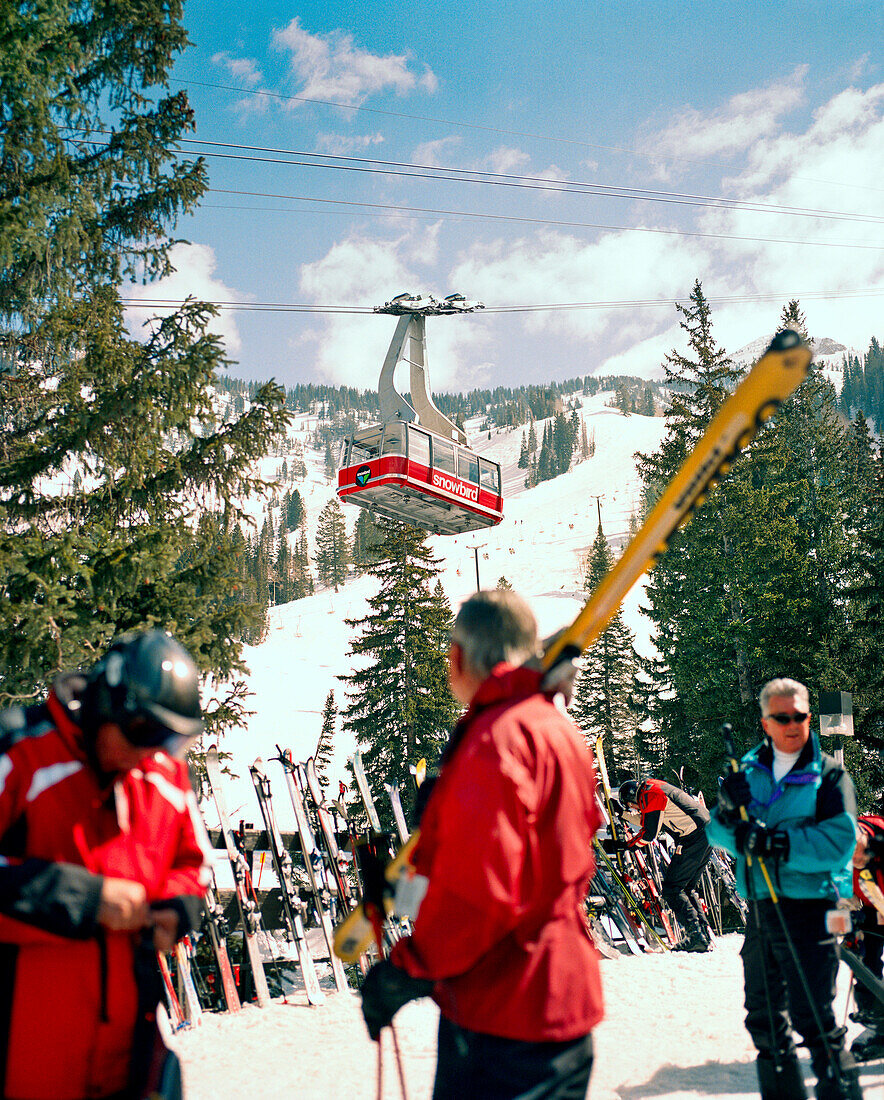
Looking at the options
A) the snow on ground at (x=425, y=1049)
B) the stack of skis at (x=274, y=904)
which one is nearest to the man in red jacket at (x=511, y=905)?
the snow on ground at (x=425, y=1049)

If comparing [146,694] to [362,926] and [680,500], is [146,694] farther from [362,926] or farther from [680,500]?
[680,500]

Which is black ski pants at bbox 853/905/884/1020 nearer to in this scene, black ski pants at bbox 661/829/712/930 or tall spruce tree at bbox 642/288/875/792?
black ski pants at bbox 661/829/712/930

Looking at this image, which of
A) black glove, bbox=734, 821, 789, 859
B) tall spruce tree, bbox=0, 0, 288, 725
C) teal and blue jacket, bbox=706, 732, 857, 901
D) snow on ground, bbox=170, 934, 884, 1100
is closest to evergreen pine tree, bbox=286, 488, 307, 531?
tall spruce tree, bbox=0, 0, 288, 725

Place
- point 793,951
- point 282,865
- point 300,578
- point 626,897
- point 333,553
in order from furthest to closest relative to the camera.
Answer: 1. point 300,578
2. point 333,553
3. point 626,897
4. point 282,865
5. point 793,951

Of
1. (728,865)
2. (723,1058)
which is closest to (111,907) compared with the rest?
(723,1058)

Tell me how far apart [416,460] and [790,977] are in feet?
46.2

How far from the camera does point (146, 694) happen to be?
204 cm

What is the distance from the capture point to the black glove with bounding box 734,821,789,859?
364 centimetres

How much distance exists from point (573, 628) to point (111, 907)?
1463 mm

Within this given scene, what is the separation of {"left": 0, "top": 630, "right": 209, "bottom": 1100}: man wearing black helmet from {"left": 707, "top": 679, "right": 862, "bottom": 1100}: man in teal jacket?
9.25 feet

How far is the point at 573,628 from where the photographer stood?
2.27 m

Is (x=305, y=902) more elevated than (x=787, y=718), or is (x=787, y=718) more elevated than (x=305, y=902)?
(x=787, y=718)

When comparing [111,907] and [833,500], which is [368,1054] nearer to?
[111,907]

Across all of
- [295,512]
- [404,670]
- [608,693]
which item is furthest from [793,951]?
[295,512]
